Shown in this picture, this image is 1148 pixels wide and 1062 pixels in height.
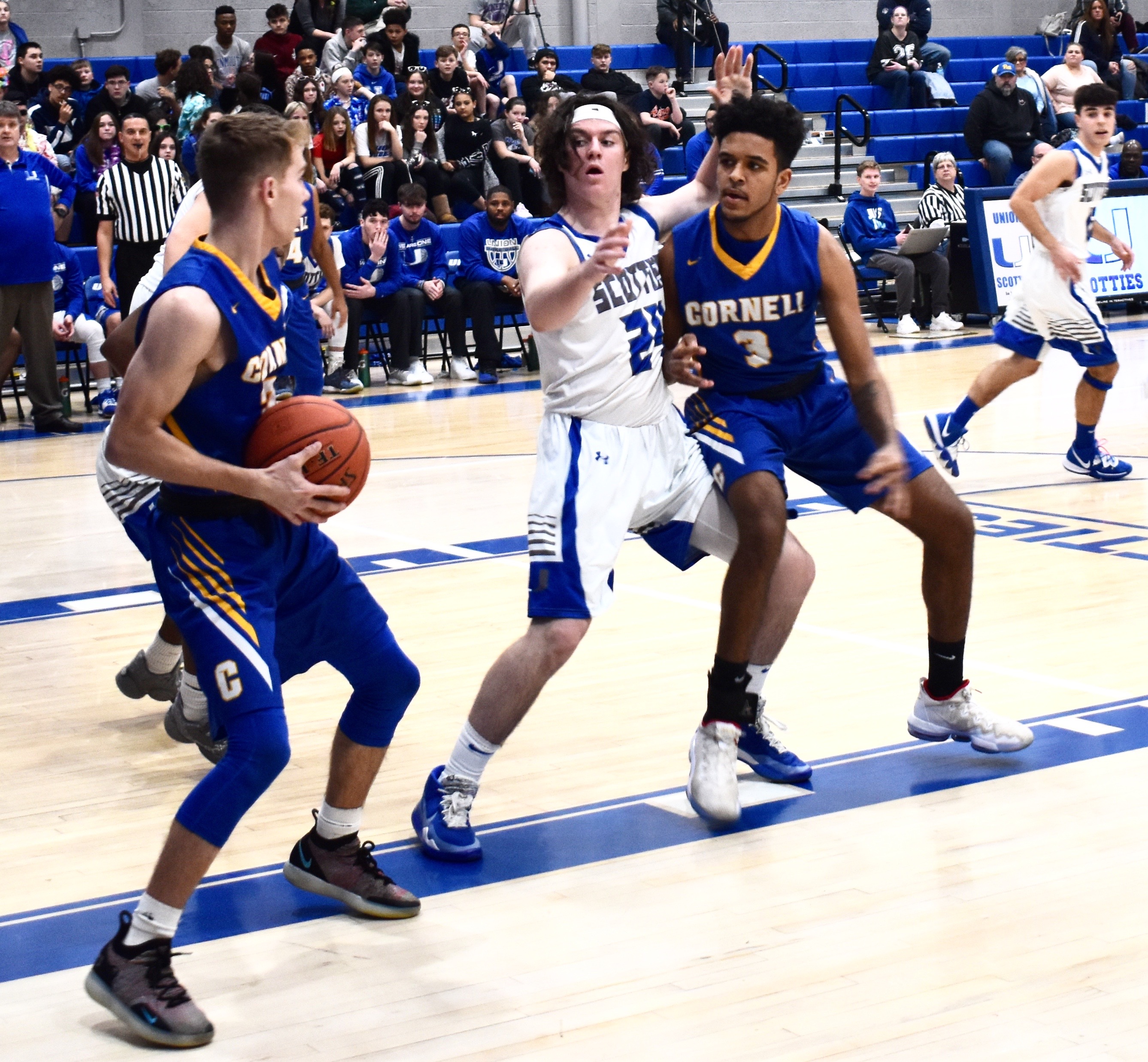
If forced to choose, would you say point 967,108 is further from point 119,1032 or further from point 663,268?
point 119,1032

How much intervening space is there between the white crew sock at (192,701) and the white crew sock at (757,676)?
1.41 metres

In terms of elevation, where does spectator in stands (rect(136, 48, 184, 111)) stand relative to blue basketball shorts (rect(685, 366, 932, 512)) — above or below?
above

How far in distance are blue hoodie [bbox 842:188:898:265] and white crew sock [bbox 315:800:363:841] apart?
1244cm

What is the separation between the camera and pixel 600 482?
365 cm

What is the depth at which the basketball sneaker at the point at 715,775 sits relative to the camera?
12.2 ft

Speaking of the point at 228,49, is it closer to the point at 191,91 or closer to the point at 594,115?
the point at 191,91

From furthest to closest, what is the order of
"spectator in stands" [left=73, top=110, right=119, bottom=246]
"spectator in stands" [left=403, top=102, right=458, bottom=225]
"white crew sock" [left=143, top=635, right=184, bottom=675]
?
"spectator in stands" [left=403, top=102, right=458, bottom=225] → "spectator in stands" [left=73, top=110, right=119, bottom=246] → "white crew sock" [left=143, top=635, right=184, bottom=675]

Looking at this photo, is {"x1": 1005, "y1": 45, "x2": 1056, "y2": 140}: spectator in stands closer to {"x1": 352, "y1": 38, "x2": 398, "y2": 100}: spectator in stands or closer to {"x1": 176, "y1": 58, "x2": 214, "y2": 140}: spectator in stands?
{"x1": 352, "y1": 38, "x2": 398, "y2": 100}: spectator in stands

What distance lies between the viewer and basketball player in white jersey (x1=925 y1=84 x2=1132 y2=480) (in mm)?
7492

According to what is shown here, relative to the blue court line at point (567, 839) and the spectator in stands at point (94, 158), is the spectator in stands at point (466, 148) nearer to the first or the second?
the spectator in stands at point (94, 158)

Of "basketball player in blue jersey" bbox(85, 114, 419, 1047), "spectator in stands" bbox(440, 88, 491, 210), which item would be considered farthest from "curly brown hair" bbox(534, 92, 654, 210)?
"spectator in stands" bbox(440, 88, 491, 210)

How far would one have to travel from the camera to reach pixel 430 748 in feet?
14.6

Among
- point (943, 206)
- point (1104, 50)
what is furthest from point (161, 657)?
point (1104, 50)

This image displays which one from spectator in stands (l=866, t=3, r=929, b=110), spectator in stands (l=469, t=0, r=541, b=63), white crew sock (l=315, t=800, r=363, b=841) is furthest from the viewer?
spectator in stands (l=866, t=3, r=929, b=110)
